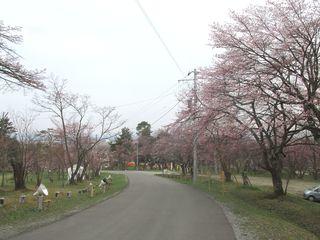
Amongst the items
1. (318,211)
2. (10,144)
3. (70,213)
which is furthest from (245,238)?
(10,144)

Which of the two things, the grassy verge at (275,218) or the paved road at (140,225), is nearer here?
the paved road at (140,225)

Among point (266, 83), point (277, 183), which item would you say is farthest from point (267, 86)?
point (277, 183)

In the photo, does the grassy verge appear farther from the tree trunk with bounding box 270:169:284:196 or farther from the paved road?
the paved road

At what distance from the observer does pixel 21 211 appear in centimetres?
1562

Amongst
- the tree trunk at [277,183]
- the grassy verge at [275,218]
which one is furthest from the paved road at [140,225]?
the tree trunk at [277,183]

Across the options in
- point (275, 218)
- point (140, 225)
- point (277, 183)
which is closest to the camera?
point (140, 225)

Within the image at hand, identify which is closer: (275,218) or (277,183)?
(275,218)

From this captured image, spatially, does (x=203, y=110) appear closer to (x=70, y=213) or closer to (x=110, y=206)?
(x=110, y=206)

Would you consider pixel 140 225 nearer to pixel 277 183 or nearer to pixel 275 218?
pixel 275 218

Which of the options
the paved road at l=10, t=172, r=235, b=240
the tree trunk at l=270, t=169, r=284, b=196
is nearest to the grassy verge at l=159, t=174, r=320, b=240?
the tree trunk at l=270, t=169, r=284, b=196

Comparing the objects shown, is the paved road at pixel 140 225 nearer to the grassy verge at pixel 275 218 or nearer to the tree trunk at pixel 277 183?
the grassy verge at pixel 275 218

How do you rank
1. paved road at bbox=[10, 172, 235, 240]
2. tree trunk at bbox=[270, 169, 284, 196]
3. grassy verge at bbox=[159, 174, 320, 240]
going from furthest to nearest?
tree trunk at bbox=[270, 169, 284, 196] < grassy verge at bbox=[159, 174, 320, 240] < paved road at bbox=[10, 172, 235, 240]

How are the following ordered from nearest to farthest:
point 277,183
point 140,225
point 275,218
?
point 140,225
point 275,218
point 277,183

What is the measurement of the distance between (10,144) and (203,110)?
14.7 m
